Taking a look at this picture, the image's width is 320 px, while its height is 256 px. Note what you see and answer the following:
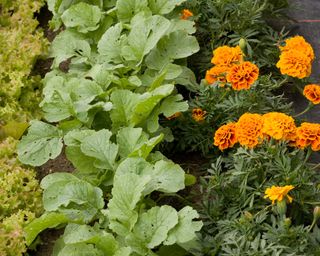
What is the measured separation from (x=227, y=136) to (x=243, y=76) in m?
0.30

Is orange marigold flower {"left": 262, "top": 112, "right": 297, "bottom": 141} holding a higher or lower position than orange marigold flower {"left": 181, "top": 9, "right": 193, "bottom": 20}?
lower

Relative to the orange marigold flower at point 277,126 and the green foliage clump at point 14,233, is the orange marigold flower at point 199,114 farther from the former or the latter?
the green foliage clump at point 14,233

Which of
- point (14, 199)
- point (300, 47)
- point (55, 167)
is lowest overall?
point (55, 167)

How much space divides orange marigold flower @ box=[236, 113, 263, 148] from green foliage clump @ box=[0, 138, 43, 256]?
1063mm

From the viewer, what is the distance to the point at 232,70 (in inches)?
119

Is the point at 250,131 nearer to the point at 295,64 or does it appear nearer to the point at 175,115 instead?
the point at 295,64

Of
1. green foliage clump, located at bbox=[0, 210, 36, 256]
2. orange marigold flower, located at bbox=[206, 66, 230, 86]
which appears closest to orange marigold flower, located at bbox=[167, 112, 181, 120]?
orange marigold flower, located at bbox=[206, 66, 230, 86]

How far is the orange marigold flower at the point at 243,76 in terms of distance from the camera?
9.77 ft

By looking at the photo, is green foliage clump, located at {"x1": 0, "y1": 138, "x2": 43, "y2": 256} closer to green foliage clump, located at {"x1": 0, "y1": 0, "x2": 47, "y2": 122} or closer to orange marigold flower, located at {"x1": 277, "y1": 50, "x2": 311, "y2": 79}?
green foliage clump, located at {"x1": 0, "y1": 0, "x2": 47, "y2": 122}

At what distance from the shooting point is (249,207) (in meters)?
2.71

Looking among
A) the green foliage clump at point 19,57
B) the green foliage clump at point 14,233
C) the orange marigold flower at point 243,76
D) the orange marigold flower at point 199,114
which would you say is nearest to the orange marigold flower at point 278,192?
the orange marigold flower at point 243,76

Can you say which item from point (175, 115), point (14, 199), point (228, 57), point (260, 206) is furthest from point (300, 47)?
point (14, 199)

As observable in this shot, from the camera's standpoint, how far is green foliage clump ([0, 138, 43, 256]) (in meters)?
2.85

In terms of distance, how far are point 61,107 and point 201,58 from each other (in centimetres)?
102
